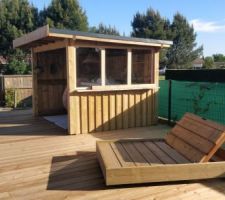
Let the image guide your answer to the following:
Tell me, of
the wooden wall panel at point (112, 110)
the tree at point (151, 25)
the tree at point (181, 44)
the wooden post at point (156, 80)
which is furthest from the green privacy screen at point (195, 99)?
the tree at point (181, 44)

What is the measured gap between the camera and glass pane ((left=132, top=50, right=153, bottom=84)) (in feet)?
22.9

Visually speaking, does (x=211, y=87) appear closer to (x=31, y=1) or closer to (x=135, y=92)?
(x=135, y=92)

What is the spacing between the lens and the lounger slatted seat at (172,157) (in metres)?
3.63

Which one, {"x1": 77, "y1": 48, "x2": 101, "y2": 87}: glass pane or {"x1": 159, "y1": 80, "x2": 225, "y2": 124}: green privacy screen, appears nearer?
{"x1": 159, "y1": 80, "x2": 225, "y2": 124}: green privacy screen

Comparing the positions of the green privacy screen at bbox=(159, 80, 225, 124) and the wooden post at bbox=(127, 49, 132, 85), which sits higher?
the wooden post at bbox=(127, 49, 132, 85)

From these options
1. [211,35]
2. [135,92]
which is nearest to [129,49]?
[135,92]

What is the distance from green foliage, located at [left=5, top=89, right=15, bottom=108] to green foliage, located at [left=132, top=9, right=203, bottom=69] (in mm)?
29612

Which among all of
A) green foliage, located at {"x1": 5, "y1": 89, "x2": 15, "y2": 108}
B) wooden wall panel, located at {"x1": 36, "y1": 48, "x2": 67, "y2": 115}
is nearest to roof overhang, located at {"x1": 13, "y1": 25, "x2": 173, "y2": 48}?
wooden wall panel, located at {"x1": 36, "y1": 48, "x2": 67, "y2": 115}

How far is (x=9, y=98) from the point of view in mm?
11336

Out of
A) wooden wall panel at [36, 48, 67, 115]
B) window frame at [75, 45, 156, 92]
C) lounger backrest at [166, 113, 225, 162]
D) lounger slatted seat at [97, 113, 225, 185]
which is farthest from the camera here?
wooden wall panel at [36, 48, 67, 115]

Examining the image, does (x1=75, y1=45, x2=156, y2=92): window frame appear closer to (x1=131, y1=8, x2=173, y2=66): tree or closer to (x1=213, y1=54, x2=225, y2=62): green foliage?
(x1=131, y1=8, x2=173, y2=66): tree

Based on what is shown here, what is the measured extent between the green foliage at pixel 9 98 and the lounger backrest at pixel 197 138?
7.89 meters

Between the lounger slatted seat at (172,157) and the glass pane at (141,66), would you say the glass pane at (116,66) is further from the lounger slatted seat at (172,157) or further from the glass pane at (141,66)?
the lounger slatted seat at (172,157)

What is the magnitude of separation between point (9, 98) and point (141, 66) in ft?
20.0
